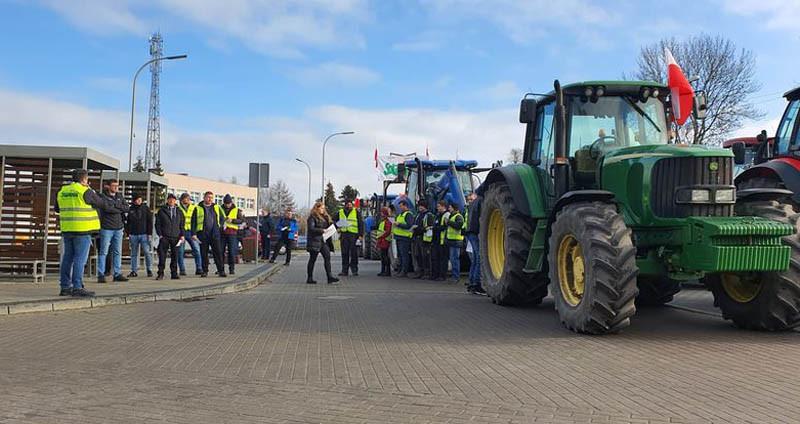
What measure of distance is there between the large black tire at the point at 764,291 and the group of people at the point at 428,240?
5.37 m

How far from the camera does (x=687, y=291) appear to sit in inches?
546

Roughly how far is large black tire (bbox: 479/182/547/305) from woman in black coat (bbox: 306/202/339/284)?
4731 mm

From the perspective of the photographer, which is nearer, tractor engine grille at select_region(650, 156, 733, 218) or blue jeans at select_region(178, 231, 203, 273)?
tractor engine grille at select_region(650, 156, 733, 218)

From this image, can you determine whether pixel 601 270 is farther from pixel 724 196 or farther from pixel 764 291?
pixel 764 291

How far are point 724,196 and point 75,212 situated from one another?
9077 mm

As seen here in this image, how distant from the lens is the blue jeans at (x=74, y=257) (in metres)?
10.8

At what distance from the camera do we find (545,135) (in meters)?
10.4

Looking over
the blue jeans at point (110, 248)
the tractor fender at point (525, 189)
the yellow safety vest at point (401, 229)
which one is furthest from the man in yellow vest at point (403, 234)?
the tractor fender at point (525, 189)

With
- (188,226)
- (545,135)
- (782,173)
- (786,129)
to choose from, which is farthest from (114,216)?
(786,129)

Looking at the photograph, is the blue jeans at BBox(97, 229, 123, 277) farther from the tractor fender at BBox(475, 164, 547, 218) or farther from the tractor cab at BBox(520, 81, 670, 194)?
the tractor cab at BBox(520, 81, 670, 194)

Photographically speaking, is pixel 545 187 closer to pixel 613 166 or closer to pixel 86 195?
pixel 613 166

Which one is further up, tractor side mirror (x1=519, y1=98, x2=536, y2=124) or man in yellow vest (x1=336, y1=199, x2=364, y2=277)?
tractor side mirror (x1=519, y1=98, x2=536, y2=124)

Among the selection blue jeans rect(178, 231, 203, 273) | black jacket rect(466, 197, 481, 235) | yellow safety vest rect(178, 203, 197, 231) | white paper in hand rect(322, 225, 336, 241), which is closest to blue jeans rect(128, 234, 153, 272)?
blue jeans rect(178, 231, 203, 273)

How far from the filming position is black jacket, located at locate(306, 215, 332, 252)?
603 inches
